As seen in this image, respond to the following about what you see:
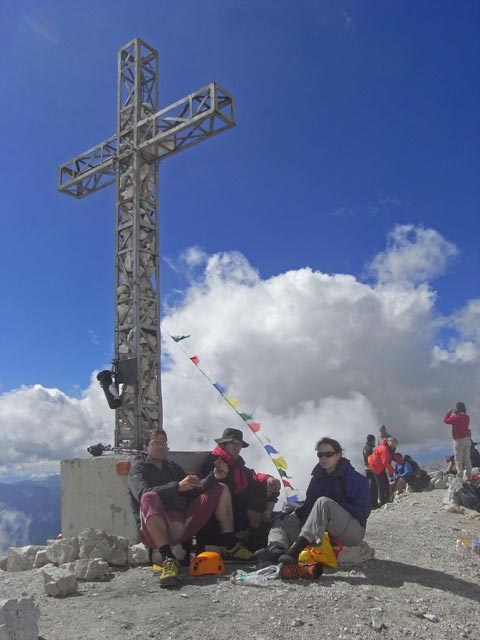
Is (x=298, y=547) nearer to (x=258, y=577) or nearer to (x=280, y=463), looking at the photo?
(x=258, y=577)

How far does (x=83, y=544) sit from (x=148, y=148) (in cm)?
644

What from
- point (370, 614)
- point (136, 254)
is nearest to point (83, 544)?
point (370, 614)

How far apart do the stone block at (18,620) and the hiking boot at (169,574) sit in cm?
152

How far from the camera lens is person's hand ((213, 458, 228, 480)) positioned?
585cm

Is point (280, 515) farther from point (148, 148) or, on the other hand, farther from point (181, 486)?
point (148, 148)

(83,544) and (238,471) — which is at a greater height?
(238,471)

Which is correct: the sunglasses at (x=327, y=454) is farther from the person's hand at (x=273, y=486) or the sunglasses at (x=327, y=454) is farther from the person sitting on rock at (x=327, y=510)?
the person's hand at (x=273, y=486)

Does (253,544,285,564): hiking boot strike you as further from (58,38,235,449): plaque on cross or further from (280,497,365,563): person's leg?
(58,38,235,449): plaque on cross

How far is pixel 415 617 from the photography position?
4.22 m

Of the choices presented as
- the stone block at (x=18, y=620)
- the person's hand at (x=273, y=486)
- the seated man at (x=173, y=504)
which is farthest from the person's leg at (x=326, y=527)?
the stone block at (x=18, y=620)

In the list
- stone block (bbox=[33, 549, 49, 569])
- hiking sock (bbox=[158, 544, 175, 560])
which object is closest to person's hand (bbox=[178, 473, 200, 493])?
hiking sock (bbox=[158, 544, 175, 560])

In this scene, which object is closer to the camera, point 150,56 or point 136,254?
point 136,254

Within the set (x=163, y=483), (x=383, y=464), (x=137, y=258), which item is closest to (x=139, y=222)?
(x=137, y=258)

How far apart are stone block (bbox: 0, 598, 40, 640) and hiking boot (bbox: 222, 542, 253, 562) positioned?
261cm
